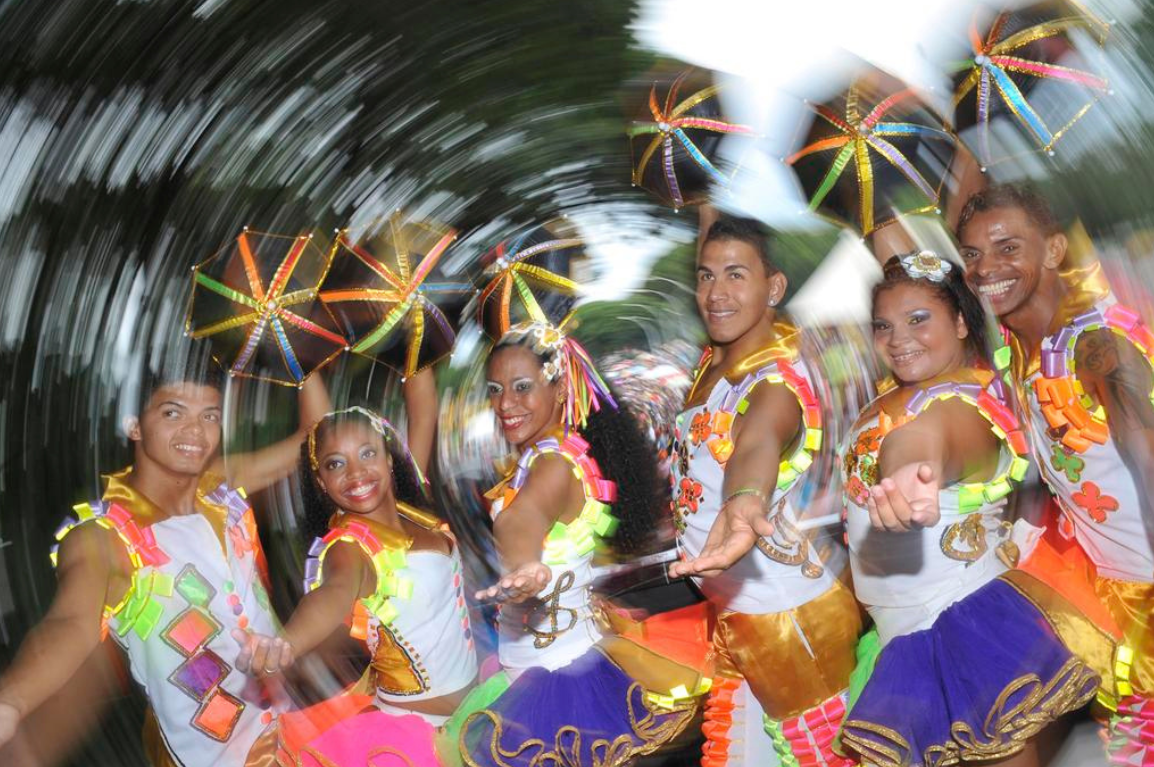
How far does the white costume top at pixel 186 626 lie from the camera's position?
188 cm

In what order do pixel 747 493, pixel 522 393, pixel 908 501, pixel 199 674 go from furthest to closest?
pixel 522 393 < pixel 199 674 < pixel 747 493 < pixel 908 501

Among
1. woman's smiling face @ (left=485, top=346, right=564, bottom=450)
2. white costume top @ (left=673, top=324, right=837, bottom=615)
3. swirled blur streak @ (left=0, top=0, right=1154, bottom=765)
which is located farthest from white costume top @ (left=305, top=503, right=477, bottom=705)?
white costume top @ (left=673, top=324, right=837, bottom=615)

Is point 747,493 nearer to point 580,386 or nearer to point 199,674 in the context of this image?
point 580,386

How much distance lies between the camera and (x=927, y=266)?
6.11 ft

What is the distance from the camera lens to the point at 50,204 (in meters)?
2.18

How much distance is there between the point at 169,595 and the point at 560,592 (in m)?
0.74

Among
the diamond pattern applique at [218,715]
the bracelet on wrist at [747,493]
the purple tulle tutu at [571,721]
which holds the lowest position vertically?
the purple tulle tutu at [571,721]

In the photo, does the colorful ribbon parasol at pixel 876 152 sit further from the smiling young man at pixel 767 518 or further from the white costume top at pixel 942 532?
the white costume top at pixel 942 532

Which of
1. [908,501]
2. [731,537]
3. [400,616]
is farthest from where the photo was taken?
[400,616]

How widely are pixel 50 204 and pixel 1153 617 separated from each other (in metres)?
2.31

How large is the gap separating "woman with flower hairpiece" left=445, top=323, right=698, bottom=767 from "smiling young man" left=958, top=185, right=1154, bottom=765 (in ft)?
2.57

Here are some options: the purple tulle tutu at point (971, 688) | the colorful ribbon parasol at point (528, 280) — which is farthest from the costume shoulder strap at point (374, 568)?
the purple tulle tutu at point (971, 688)

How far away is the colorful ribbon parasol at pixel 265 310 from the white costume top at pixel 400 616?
0.34m

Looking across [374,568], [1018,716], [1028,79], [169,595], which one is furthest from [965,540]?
[169,595]
